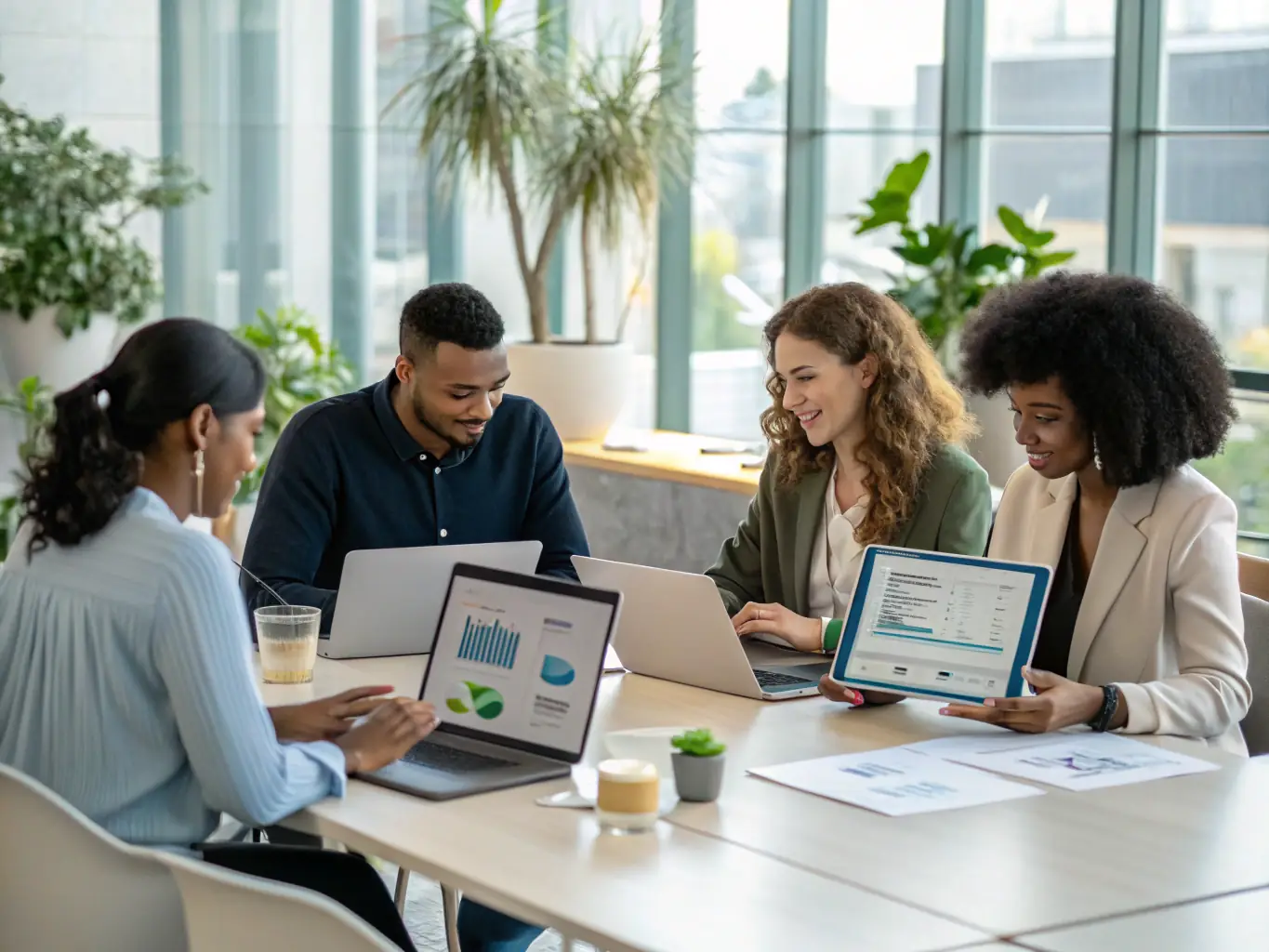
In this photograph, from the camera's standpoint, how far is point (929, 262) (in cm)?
512

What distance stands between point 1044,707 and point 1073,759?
120 millimetres

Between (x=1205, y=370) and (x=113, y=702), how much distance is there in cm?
170

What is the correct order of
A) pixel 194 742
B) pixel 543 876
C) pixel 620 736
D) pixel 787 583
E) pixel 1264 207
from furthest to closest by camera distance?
1. pixel 1264 207
2. pixel 787 583
3. pixel 620 736
4. pixel 194 742
5. pixel 543 876

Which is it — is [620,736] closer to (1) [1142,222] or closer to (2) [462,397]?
(2) [462,397]

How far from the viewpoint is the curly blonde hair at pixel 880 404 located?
3.16 metres

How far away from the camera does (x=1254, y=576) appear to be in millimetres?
3049

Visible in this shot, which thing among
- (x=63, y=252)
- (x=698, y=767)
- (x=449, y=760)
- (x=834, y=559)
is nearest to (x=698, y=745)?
(x=698, y=767)

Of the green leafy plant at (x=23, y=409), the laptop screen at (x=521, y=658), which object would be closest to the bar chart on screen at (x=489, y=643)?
the laptop screen at (x=521, y=658)

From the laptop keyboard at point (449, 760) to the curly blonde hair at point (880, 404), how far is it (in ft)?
3.41

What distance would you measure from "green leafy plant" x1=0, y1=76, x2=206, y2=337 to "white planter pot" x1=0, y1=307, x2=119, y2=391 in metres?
0.04

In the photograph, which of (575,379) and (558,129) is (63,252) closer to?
(558,129)

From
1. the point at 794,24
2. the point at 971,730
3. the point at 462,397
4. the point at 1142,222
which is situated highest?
the point at 794,24

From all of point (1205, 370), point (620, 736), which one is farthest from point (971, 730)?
point (1205, 370)

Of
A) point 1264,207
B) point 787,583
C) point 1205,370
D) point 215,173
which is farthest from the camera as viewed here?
point 215,173
